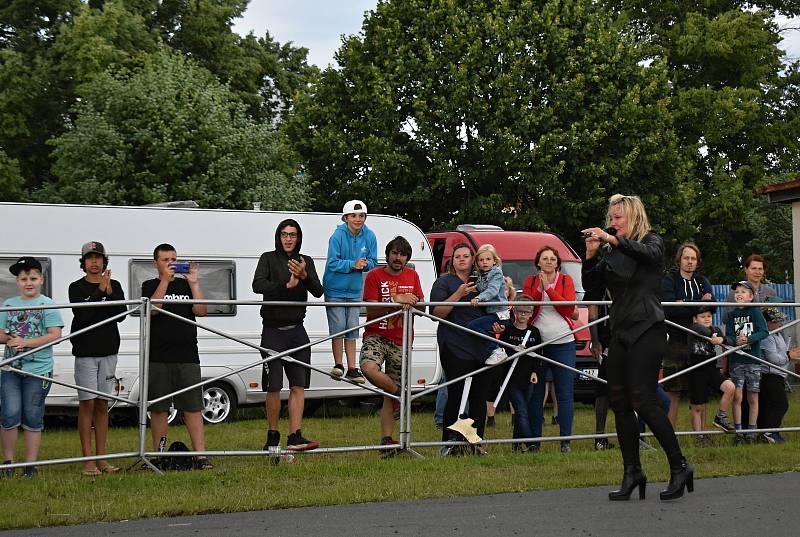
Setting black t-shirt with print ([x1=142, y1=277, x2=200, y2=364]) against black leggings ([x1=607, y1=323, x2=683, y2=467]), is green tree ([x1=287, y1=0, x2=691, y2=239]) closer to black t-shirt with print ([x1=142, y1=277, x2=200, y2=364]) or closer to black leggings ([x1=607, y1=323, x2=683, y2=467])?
black t-shirt with print ([x1=142, y1=277, x2=200, y2=364])

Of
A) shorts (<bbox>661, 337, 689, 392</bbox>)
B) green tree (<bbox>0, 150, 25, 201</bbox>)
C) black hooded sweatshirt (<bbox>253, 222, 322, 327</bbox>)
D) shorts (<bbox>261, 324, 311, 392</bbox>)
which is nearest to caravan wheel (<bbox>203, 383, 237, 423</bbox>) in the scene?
shorts (<bbox>261, 324, 311, 392</bbox>)

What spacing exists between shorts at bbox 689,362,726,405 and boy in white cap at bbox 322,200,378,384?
3.10 meters

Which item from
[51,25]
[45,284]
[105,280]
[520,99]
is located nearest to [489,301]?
[105,280]

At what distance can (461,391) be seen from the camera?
10.2 metres

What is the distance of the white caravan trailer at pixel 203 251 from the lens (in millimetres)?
14227

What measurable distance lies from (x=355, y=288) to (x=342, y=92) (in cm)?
2182

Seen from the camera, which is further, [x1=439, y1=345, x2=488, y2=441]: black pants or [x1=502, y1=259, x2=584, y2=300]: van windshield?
[x1=502, y1=259, x2=584, y2=300]: van windshield

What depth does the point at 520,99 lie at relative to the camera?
1196 inches

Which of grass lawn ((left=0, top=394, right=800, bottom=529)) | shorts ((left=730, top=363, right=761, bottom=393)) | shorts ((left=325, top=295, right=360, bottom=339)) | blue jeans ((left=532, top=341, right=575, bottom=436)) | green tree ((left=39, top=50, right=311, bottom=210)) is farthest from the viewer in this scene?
green tree ((left=39, top=50, right=311, bottom=210))

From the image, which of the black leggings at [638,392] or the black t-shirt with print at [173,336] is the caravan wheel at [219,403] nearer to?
the black t-shirt with print at [173,336]

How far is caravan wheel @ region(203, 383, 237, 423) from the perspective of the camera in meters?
14.7

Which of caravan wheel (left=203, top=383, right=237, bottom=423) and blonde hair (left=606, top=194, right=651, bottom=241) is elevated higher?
blonde hair (left=606, top=194, right=651, bottom=241)

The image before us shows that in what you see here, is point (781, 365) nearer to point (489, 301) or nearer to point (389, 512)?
point (489, 301)

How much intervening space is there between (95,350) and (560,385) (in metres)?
4.04
